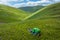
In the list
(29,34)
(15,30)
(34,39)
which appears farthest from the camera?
(15,30)

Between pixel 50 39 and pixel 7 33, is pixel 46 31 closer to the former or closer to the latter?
pixel 50 39

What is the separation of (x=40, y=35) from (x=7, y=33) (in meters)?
10.1

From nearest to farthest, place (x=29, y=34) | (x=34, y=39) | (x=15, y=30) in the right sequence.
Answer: (x=34, y=39)
(x=29, y=34)
(x=15, y=30)

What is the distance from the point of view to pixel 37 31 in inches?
2156

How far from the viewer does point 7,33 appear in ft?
194

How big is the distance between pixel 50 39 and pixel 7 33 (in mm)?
13529

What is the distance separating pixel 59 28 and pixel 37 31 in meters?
12.6

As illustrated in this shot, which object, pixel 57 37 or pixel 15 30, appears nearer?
pixel 57 37

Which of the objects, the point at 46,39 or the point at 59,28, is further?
the point at 59,28

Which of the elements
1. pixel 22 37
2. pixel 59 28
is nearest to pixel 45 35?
pixel 22 37

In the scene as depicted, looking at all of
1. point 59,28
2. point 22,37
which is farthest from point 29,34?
point 59,28

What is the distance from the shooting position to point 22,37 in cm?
5441

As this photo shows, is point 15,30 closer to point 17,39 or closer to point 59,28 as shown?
point 17,39

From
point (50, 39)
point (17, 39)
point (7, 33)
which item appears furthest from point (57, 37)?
point (7, 33)
